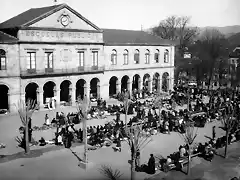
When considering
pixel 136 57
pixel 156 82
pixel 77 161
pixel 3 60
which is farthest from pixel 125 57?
pixel 77 161

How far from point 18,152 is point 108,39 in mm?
23208

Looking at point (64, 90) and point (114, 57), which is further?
point (114, 57)

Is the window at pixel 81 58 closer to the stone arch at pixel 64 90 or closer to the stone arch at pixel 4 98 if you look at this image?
the stone arch at pixel 64 90

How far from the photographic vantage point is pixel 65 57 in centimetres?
3528

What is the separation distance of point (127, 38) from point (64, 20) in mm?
11915

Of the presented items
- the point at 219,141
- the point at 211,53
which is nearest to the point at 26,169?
the point at 219,141

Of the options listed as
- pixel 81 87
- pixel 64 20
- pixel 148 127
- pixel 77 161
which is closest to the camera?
pixel 77 161

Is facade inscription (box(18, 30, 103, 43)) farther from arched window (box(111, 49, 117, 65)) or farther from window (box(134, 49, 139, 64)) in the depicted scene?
window (box(134, 49, 139, 64))

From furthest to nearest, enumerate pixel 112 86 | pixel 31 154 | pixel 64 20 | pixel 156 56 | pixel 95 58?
pixel 156 56, pixel 112 86, pixel 95 58, pixel 64 20, pixel 31 154

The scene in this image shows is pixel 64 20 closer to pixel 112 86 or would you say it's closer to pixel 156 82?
pixel 112 86

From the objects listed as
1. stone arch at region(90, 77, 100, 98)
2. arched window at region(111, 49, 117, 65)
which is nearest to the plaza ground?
stone arch at region(90, 77, 100, 98)

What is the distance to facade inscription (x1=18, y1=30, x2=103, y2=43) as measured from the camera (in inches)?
1243

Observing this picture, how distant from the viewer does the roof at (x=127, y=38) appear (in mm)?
40741

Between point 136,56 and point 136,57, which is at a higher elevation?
point 136,56
